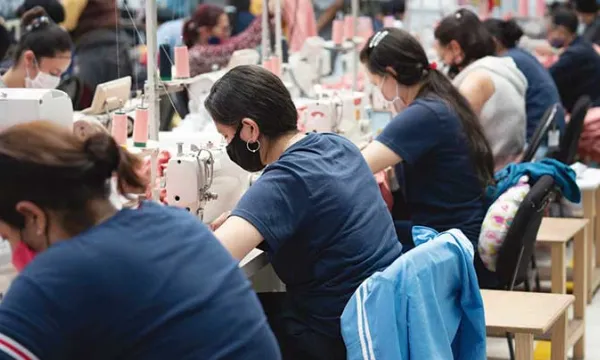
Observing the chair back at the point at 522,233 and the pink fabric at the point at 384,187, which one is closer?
the chair back at the point at 522,233

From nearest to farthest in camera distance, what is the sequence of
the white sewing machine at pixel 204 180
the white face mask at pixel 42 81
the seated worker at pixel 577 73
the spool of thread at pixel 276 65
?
the white sewing machine at pixel 204 180 < the white face mask at pixel 42 81 < the spool of thread at pixel 276 65 < the seated worker at pixel 577 73

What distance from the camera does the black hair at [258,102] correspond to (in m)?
2.34

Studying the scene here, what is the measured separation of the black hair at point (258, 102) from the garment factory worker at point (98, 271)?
790 millimetres

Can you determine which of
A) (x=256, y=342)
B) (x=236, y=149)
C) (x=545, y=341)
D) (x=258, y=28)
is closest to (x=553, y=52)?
(x=258, y=28)

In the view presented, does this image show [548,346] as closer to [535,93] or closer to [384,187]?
[384,187]

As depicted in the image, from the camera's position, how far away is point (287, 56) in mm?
4531

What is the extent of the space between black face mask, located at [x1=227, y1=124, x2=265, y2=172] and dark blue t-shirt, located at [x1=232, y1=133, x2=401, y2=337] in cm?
13

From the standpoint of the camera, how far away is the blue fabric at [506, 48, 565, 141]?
462cm

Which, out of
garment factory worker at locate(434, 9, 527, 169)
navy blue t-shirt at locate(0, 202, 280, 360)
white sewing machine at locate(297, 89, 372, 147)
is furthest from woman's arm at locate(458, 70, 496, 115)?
navy blue t-shirt at locate(0, 202, 280, 360)

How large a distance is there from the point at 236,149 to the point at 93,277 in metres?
1.01

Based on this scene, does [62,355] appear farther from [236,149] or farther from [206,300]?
[236,149]

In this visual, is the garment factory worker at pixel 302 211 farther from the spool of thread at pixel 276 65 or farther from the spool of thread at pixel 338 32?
the spool of thread at pixel 338 32

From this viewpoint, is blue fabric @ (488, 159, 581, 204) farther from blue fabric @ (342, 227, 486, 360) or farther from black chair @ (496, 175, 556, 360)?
blue fabric @ (342, 227, 486, 360)

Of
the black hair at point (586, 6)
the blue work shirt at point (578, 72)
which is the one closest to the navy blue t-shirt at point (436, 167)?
the blue work shirt at point (578, 72)
